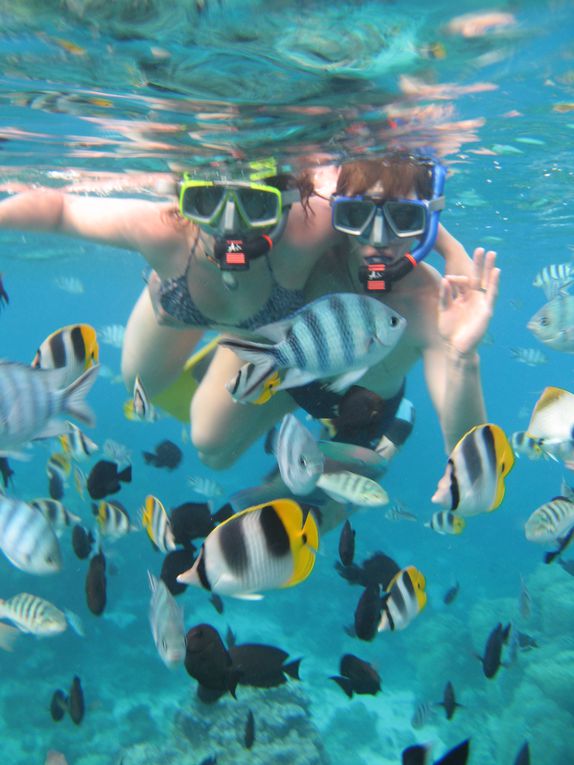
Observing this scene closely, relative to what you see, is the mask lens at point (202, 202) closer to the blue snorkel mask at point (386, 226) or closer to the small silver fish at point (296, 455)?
the blue snorkel mask at point (386, 226)

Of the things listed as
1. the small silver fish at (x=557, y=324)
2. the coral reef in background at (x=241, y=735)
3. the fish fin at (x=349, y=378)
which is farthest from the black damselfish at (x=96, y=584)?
the coral reef in background at (x=241, y=735)

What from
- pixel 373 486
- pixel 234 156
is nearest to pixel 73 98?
pixel 234 156

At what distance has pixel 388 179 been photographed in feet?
16.0

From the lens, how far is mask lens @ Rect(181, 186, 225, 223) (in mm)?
4684

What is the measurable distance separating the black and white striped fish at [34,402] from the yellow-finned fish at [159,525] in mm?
1375

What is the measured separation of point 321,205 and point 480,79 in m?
3.58

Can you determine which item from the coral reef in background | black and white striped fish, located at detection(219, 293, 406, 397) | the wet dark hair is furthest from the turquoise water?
black and white striped fish, located at detection(219, 293, 406, 397)

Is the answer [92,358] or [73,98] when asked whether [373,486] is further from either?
[73,98]

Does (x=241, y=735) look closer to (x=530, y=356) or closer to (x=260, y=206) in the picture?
(x=260, y=206)

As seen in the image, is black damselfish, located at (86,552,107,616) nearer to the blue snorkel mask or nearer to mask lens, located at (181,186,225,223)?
mask lens, located at (181,186,225,223)

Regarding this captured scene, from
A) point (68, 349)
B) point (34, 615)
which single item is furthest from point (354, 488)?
point (34, 615)

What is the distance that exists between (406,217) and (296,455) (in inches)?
93.9

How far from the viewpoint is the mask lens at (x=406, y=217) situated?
4.60m

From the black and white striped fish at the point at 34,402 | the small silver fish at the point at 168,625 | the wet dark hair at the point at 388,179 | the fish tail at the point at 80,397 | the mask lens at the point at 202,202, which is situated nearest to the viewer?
the black and white striped fish at the point at 34,402
